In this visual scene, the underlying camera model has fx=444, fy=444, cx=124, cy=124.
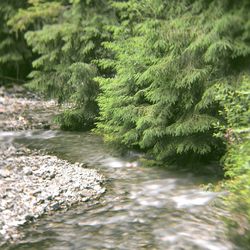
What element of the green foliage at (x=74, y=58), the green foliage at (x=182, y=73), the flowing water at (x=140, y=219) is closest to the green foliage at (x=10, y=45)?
the green foliage at (x=74, y=58)

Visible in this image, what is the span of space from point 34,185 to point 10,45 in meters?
12.3

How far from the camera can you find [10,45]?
18.2m

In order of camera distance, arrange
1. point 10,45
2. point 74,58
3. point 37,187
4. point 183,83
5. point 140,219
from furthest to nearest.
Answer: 1. point 10,45
2. point 74,58
3. point 183,83
4. point 37,187
5. point 140,219

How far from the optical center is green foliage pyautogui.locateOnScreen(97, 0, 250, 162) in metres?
7.03

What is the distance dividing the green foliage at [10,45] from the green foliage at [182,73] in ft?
33.2

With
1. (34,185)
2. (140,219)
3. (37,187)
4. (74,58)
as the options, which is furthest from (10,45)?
(140,219)

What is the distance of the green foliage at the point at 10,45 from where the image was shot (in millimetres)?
17531

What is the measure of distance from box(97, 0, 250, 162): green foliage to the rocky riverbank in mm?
1333

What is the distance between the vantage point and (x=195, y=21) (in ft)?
24.9

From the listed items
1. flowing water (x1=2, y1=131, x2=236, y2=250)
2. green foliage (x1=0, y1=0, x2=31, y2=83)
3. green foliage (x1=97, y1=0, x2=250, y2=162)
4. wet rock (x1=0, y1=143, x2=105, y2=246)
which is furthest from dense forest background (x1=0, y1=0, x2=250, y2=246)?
green foliage (x1=0, y1=0, x2=31, y2=83)

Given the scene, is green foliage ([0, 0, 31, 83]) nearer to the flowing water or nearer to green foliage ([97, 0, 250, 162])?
green foliage ([97, 0, 250, 162])

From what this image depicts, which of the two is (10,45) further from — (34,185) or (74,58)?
(34,185)

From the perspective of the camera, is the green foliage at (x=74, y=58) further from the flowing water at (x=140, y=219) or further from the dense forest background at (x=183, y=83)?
the flowing water at (x=140, y=219)

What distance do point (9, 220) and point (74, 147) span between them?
14.3 feet
